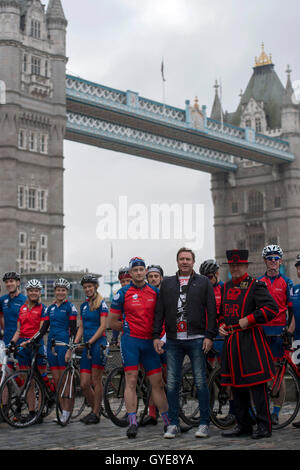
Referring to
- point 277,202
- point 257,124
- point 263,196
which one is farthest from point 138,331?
point 257,124

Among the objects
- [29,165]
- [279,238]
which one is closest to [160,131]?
[29,165]

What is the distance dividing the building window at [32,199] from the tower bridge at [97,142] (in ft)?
0.18

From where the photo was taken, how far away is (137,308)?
7.87m

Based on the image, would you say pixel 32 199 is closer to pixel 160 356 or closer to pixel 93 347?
pixel 93 347

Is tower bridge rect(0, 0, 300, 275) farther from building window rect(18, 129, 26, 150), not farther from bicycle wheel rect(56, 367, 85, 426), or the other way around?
bicycle wheel rect(56, 367, 85, 426)

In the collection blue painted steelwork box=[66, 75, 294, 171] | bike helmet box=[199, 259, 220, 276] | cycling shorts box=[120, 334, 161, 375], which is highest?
blue painted steelwork box=[66, 75, 294, 171]

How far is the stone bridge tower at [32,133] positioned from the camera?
3966 cm

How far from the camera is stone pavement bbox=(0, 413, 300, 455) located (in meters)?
6.75

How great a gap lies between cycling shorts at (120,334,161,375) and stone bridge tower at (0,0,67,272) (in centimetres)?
3176

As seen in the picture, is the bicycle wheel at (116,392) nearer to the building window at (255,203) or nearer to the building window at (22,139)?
the building window at (22,139)

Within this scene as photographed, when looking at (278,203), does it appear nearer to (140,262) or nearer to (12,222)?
(12,222)

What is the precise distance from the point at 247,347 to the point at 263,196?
57710mm

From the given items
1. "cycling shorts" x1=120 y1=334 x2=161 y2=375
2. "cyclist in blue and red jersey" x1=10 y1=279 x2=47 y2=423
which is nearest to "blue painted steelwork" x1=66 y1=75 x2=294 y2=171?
"cyclist in blue and red jersey" x1=10 y1=279 x2=47 y2=423

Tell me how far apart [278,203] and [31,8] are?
29358 mm
